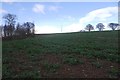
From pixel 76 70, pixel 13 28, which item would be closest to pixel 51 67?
pixel 76 70

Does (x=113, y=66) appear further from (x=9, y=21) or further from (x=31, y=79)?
(x=9, y=21)

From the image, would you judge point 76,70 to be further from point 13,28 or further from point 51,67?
point 13,28

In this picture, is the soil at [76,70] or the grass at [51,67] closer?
the soil at [76,70]

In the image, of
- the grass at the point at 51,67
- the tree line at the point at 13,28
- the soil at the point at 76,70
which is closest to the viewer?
the soil at the point at 76,70

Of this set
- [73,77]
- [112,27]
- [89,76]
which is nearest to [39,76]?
[73,77]

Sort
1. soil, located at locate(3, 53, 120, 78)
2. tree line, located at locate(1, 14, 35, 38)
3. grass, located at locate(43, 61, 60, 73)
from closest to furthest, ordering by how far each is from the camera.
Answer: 1. soil, located at locate(3, 53, 120, 78)
2. grass, located at locate(43, 61, 60, 73)
3. tree line, located at locate(1, 14, 35, 38)

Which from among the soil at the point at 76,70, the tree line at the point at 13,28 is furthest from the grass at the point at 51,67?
the tree line at the point at 13,28

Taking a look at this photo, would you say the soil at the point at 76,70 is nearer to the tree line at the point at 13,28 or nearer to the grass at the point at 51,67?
the grass at the point at 51,67

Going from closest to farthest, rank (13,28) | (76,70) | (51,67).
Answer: (76,70) → (51,67) → (13,28)

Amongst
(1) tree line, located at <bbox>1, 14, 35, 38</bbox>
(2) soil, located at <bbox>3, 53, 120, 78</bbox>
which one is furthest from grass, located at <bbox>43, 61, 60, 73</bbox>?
(1) tree line, located at <bbox>1, 14, 35, 38</bbox>

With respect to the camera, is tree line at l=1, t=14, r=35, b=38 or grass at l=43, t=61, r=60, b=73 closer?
grass at l=43, t=61, r=60, b=73

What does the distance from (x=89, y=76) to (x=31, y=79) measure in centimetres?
232

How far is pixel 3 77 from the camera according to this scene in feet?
23.9

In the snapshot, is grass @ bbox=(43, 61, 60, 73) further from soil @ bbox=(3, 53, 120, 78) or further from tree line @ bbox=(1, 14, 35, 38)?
tree line @ bbox=(1, 14, 35, 38)
